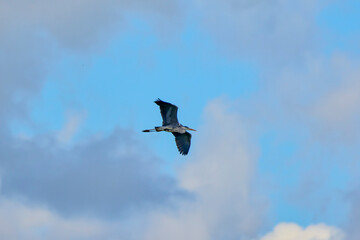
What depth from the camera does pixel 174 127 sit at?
87375 mm

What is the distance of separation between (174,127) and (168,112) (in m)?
1.67

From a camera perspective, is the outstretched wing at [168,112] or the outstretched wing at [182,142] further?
the outstretched wing at [182,142]

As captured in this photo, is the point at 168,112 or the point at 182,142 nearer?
the point at 168,112

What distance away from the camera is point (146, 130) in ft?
287

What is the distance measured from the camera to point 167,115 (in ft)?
285

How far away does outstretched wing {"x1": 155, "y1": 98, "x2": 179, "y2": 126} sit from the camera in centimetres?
8512

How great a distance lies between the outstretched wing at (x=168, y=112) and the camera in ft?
279

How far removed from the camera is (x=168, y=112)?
283ft

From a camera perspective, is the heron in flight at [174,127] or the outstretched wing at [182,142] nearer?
the heron in flight at [174,127]

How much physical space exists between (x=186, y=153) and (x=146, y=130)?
428cm

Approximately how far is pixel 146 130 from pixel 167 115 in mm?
2275

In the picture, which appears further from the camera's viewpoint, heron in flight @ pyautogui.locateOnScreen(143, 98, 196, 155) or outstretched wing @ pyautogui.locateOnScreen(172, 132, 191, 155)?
outstretched wing @ pyautogui.locateOnScreen(172, 132, 191, 155)

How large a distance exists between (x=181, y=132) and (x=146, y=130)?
10.3 ft

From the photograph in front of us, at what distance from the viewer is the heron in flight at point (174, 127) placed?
85.6 metres
